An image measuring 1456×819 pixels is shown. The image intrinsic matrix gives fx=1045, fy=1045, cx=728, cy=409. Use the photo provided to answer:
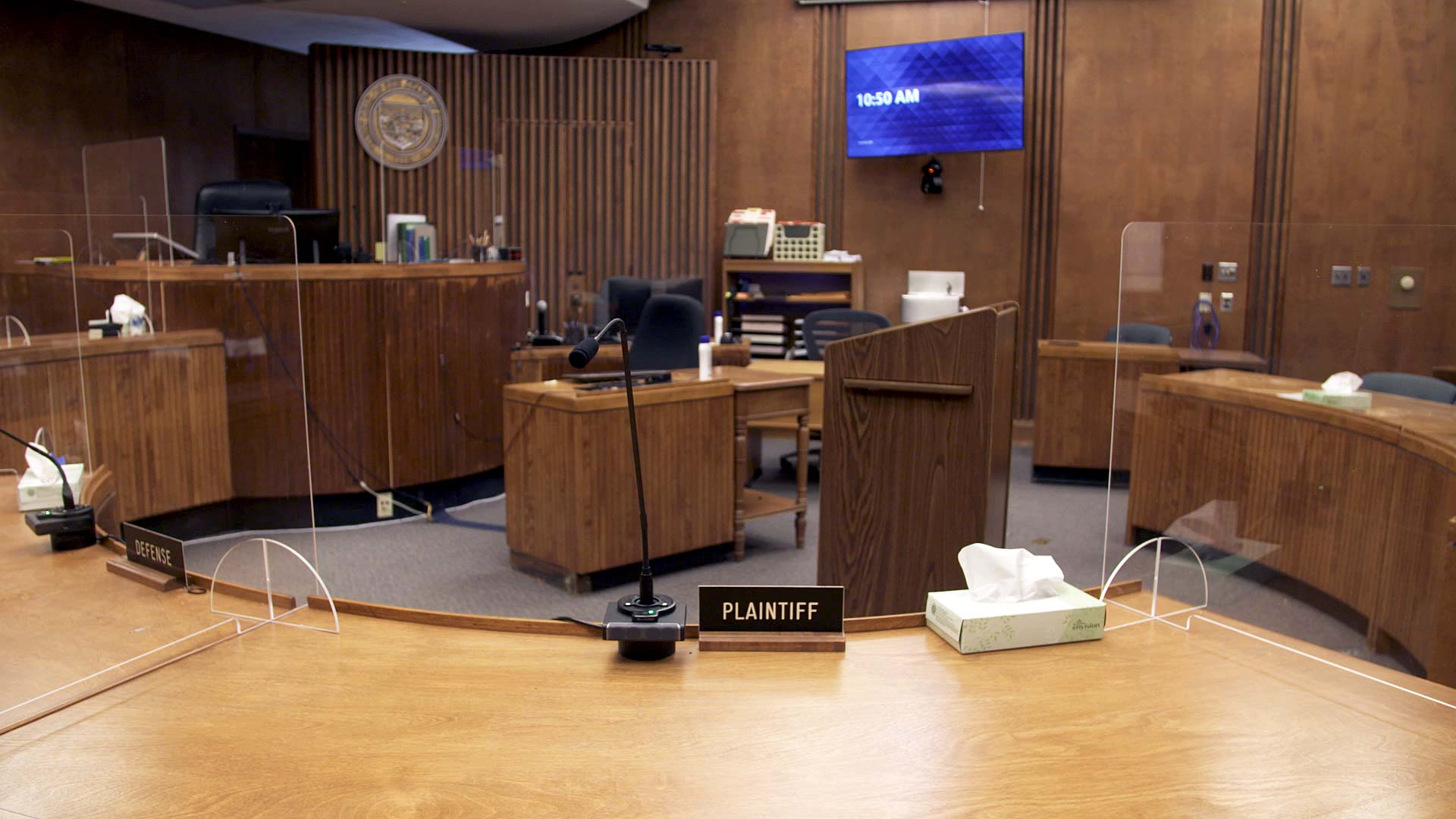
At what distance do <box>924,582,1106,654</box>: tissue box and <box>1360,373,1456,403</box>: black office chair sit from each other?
0.78 meters

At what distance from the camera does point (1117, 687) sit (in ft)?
5.44

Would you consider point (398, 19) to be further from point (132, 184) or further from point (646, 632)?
point (646, 632)

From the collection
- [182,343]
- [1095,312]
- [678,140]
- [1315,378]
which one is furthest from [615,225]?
[1315,378]

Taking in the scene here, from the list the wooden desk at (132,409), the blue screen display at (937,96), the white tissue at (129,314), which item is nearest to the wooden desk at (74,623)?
the wooden desk at (132,409)

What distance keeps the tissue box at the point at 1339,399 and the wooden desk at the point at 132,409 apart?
2368mm

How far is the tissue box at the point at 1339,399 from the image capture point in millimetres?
2111

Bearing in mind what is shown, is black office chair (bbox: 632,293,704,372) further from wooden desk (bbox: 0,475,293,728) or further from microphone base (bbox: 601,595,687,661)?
microphone base (bbox: 601,595,687,661)

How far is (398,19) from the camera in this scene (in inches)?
301

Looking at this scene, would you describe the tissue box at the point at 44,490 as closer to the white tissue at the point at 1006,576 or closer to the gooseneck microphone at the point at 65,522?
the gooseneck microphone at the point at 65,522

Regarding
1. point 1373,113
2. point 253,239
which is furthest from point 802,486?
point 1373,113

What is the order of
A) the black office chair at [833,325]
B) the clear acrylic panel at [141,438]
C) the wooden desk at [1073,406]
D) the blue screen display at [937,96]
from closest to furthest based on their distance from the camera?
1. the clear acrylic panel at [141,438]
2. the wooden desk at [1073,406]
3. the black office chair at [833,325]
4. the blue screen display at [937,96]

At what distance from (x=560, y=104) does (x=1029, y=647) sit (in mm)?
6977

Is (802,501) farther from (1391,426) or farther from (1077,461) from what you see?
(1391,426)

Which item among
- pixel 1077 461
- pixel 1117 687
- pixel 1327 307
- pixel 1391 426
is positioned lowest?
pixel 1077 461
